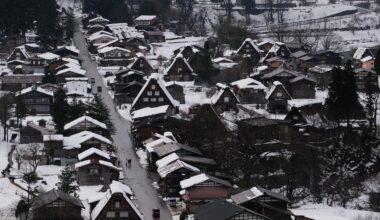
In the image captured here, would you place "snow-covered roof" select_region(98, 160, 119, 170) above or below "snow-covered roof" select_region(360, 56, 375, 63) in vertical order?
below

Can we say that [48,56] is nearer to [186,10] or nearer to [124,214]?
[186,10]

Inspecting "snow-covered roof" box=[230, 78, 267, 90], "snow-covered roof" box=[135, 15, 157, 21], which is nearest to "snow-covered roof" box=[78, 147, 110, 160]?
"snow-covered roof" box=[230, 78, 267, 90]

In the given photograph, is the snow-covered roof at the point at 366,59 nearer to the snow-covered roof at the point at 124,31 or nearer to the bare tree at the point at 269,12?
the snow-covered roof at the point at 124,31

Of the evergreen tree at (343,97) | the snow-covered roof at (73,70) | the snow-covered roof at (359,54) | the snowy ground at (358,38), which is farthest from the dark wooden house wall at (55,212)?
the snowy ground at (358,38)

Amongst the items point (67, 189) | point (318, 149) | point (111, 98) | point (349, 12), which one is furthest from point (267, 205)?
Result: point (349, 12)

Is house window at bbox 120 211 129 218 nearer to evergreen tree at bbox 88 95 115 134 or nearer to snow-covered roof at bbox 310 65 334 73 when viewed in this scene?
evergreen tree at bbox 88 95 115 134

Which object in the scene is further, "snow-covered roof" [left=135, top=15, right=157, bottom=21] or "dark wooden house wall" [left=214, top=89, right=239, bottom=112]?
"snow-covered roof" [left=135, top=15, right=157, bottom=21]

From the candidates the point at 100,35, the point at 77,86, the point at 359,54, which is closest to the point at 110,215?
the point at 77,86
